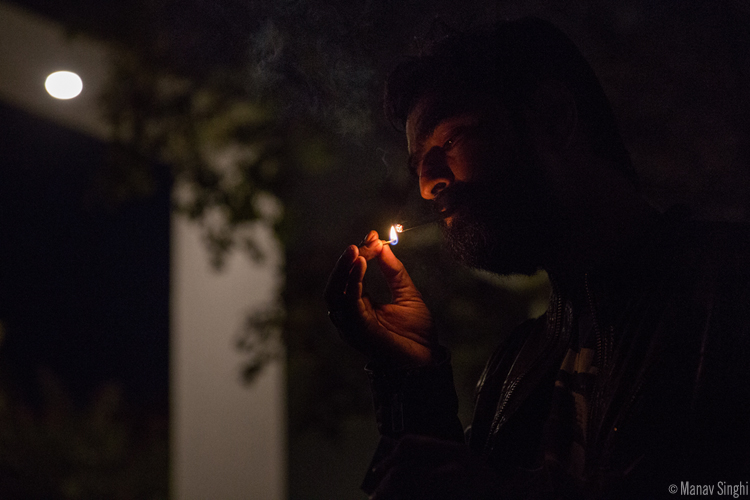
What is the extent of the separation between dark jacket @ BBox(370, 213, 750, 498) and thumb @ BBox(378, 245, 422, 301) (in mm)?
305

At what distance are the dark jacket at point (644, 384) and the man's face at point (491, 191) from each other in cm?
22

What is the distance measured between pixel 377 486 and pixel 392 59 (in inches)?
64.1

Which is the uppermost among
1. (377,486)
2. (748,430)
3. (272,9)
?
(272,9)

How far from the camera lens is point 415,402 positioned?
1.87 metres

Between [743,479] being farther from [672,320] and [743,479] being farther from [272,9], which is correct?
[272,9]

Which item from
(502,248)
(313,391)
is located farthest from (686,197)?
(313,391)

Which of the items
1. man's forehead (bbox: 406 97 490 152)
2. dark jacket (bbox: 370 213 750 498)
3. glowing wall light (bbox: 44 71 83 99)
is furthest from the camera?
glowing wall light (bbox: 44 71 83 99)

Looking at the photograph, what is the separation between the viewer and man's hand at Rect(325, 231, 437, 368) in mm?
1866

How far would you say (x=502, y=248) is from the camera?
1.85 metres

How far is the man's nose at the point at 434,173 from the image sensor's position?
6.15 ft

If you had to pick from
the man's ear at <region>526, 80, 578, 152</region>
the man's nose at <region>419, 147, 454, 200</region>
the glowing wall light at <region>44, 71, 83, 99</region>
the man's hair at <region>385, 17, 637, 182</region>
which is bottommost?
the man's nose at <region>419, 147, 454, 200</region>

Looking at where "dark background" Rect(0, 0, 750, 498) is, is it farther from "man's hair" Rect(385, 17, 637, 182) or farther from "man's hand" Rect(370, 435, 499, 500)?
"man's hand" Rect(370, 435, 499, 500)

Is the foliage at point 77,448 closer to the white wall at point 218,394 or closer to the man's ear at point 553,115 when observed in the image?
the white wall at point 218,394

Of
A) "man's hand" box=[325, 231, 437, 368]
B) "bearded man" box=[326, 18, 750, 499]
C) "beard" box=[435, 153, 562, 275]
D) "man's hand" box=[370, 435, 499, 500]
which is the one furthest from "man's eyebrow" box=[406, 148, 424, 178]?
"man's hand" box=[370, 435, 499, 500]
